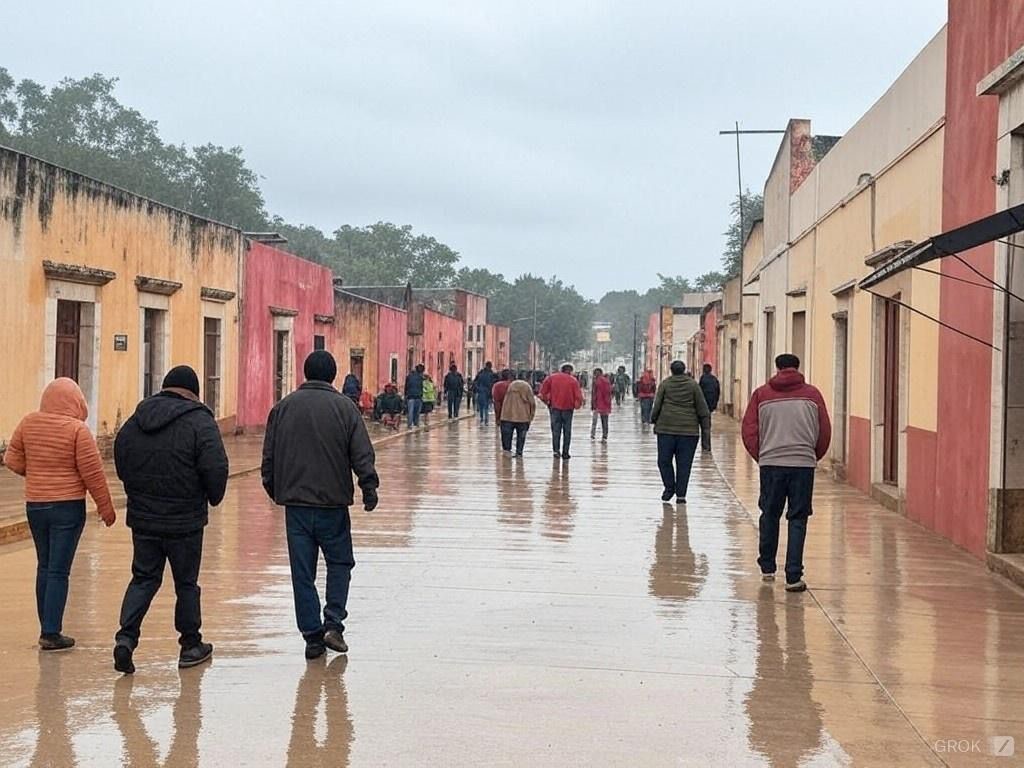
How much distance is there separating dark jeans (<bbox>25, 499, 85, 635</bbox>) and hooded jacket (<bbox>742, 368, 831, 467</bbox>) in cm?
449

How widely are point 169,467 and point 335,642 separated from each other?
1.21 metres

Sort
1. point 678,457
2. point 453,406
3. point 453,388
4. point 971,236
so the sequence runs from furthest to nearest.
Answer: point 453,406, point 453,388, point 678,457, point 971,236

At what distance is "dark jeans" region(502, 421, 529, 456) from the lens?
2231cm

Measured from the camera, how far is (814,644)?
7492mm

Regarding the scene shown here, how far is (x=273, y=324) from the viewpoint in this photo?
28781 mm

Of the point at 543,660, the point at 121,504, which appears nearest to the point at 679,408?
the point at 121,504

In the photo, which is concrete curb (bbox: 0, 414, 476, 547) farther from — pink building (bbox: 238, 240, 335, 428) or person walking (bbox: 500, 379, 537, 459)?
person walking (bbox: 500, 379, 537, 459)

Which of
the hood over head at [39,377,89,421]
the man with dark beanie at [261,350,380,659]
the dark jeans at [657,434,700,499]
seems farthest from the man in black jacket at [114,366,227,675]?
the dark jeans at [657,434,700,499]

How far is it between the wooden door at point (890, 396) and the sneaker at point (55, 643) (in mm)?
10584

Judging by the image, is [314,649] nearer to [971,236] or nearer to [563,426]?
[971,236]

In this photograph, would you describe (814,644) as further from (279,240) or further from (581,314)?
(581,314)

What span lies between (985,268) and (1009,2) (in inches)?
77.3

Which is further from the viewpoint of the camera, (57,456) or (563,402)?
(563,402)

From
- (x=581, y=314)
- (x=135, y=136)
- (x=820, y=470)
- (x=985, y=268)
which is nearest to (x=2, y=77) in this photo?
(x=135, y=136)
